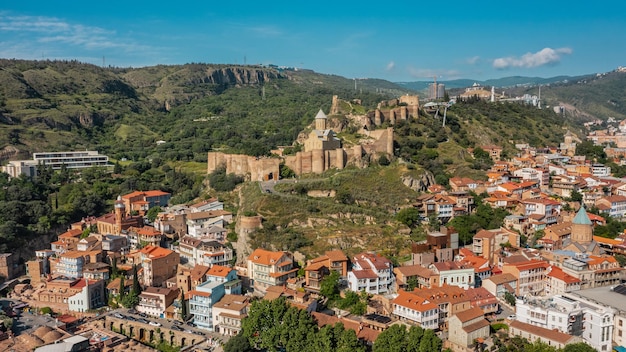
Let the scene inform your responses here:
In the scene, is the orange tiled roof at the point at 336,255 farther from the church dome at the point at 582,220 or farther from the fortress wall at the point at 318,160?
the church dome at the point at 582,220

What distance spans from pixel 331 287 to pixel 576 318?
32.0ft

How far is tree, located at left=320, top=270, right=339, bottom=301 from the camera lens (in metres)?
25.0

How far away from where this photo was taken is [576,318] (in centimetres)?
2084

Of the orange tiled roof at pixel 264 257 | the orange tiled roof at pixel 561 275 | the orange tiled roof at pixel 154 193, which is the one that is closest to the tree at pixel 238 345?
the orange tiled roof at pixel 264 257

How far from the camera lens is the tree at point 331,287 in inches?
982

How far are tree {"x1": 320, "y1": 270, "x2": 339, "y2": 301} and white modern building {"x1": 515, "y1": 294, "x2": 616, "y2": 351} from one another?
7.67m

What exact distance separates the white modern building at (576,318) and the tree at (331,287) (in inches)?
302

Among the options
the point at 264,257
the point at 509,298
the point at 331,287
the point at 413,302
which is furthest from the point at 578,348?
the point at 264,257

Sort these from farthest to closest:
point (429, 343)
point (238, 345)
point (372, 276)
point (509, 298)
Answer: point (372, 276) → point (509, 298) → point (238, 345) → point (429, 343)

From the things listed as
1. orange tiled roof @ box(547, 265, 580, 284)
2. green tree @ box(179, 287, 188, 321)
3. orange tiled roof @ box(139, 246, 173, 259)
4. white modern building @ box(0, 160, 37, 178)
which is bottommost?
green tree @ box(179, 287, 188, 321)

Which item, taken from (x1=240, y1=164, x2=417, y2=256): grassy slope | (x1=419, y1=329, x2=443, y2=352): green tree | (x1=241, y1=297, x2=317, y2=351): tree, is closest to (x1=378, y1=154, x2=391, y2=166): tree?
(x1=240, y1=164, x2=417, y2=256): grassy slope

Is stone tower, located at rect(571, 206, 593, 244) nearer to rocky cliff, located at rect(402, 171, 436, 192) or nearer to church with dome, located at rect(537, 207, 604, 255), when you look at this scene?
church with dome, located at rect(537, 207, 604, 255)

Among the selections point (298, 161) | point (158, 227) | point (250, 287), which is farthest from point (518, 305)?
point (158, 227)

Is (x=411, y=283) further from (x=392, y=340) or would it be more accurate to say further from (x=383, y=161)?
(x=383, y=161)
